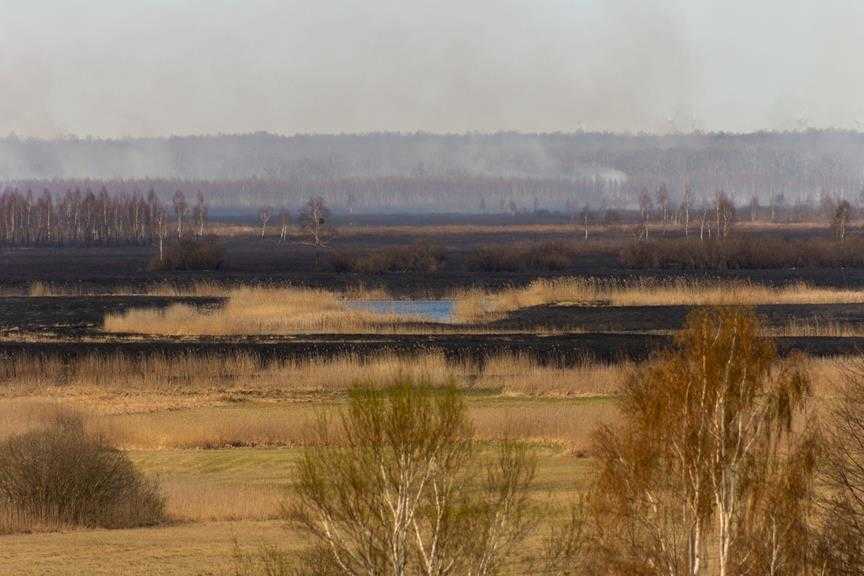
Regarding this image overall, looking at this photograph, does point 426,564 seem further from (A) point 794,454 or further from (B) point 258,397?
(B) point 258,397

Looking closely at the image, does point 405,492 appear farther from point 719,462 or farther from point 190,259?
point 190,259

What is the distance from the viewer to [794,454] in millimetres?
14148

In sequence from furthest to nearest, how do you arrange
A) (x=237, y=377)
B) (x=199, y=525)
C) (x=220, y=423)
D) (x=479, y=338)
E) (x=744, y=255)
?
(x=744, y=255), (x=479, y=338), (x=237, y=377), (x=220, y=423), (x=199, y=525)

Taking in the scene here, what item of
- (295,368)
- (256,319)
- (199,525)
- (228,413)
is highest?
(256,319)

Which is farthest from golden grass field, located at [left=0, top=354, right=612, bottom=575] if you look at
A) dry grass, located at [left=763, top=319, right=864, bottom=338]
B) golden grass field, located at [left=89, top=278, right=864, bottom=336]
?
dry grass, located at [left=763, top=319, right=864, bottom=338]

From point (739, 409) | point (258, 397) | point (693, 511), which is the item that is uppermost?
point (739, 409)

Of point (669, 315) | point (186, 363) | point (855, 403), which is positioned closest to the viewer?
point (855, 403)

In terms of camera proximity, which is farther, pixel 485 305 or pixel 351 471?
pixel 485 305

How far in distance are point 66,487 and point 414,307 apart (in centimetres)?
4535

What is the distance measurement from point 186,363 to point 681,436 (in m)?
32.4

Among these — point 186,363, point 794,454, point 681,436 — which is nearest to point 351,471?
point 681,436

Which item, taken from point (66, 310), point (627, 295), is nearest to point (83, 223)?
point (66, 310)

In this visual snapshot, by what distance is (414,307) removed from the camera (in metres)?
68.2

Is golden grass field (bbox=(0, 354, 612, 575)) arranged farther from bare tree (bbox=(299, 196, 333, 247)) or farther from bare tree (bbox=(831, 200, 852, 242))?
bare tree (bbox=(299, 196, 333, 247))
